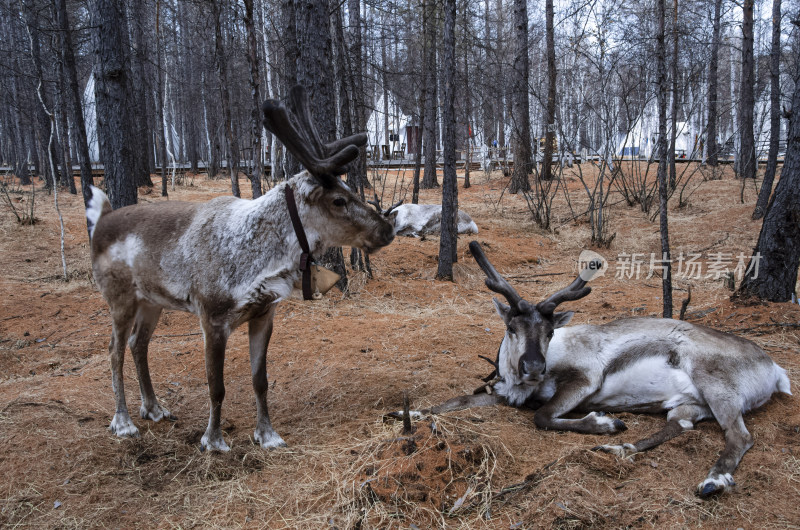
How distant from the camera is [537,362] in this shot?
4.46 m

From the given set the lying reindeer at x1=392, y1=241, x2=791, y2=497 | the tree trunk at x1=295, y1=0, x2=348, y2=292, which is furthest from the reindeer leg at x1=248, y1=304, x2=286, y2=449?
the tree trunk at x1=295, y1=0, x2=348, y2=292

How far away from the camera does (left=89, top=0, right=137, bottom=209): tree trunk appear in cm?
724

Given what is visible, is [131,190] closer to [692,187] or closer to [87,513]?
[87,513]

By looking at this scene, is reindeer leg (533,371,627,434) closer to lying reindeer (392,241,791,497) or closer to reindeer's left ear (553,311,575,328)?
lying reindeer (392,241,791,497)

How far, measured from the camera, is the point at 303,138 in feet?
12.7

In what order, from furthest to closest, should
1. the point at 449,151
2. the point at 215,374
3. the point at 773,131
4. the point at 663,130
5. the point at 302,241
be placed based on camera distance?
the point at 773,131 → the point at 449,151 → the point at 663,130 → the point at 215,374 → the point at 302,241

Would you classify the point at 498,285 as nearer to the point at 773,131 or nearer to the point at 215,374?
the point at 215,374

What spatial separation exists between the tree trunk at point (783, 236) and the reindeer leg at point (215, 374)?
21.9 ft

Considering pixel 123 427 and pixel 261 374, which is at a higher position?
pixel 261 374

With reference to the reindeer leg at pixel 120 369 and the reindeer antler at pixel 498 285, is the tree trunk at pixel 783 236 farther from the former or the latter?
the reindeer leg at pixel 120 369

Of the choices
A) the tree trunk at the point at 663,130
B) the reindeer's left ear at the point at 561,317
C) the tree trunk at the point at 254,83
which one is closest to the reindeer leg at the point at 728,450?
the reindeer's left ear at the point at 561,317

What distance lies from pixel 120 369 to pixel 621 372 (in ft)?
14.0

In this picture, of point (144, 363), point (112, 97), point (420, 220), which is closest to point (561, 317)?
point (144, 363)

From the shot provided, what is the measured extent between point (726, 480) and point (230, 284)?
11.7 ft
